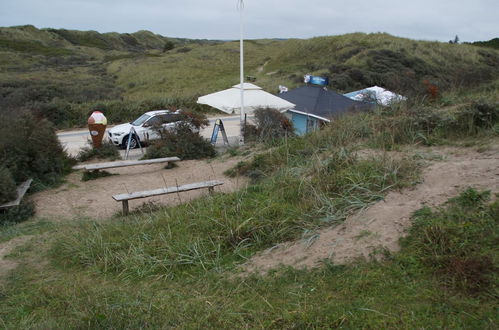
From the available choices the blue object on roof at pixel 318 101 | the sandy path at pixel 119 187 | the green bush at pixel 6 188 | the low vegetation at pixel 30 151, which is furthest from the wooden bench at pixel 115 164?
the blue object on roof at pixel 318 101

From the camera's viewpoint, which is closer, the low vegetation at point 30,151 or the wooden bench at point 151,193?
the wooden bench at point 151,193

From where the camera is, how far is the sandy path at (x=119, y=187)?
305 inches

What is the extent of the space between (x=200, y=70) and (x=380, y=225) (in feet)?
140

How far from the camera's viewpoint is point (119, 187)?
9242 millimetres

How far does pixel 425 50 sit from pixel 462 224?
148ft

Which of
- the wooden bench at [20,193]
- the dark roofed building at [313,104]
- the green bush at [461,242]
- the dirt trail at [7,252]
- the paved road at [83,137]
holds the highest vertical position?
the green bush at [461,242]

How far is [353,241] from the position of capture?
12.9 ft

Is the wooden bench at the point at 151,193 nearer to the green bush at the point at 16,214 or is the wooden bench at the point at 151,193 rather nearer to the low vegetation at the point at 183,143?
the green bush at the point at 16,214

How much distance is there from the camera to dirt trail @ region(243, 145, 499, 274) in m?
3.80

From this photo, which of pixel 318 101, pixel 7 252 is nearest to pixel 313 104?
pixel 318 101

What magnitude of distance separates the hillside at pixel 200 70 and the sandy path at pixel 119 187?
1228 cm

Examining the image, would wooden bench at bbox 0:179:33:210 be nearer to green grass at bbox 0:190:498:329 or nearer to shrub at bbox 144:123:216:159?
shrub at bbox 144:123:216:159

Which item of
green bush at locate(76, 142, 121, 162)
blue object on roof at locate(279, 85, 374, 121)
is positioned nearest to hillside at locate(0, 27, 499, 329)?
green bush at locate(76, 142, 121, 162)

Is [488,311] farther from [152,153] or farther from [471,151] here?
[152,153]
